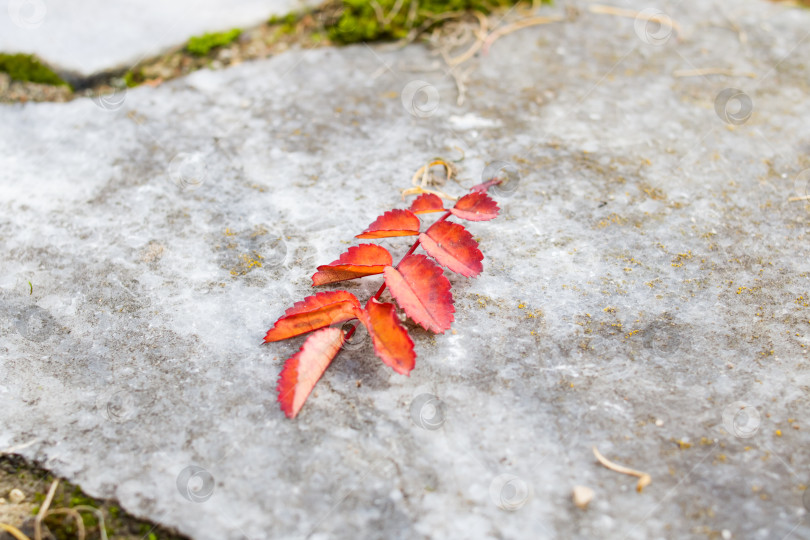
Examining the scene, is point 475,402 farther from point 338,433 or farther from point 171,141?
point 171,141

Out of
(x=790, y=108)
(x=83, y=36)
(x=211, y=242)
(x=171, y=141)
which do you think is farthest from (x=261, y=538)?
(x=790, y=108)

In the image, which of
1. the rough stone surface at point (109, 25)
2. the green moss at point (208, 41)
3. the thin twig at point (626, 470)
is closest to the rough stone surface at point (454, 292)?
the thin twig at point (626, 470)

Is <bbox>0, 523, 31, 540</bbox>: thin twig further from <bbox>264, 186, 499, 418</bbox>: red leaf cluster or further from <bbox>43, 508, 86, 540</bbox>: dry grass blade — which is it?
<bbox>264, 186, 499, 418</bbox>: red leaf cluster

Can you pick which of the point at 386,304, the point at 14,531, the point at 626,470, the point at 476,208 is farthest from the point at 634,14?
the point at 14,531

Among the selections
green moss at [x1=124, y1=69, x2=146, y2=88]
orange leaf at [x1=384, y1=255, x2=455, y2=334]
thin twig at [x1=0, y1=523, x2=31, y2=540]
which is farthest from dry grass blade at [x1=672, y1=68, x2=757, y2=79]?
thin twig at [x1=0, y1=523, x2=31, y2=540]

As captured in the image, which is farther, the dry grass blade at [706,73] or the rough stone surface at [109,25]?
the dry grass blade at [706,73]

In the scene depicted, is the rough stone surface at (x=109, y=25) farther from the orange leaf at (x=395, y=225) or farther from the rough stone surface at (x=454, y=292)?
the orange leaf at (x=395, y=225)
